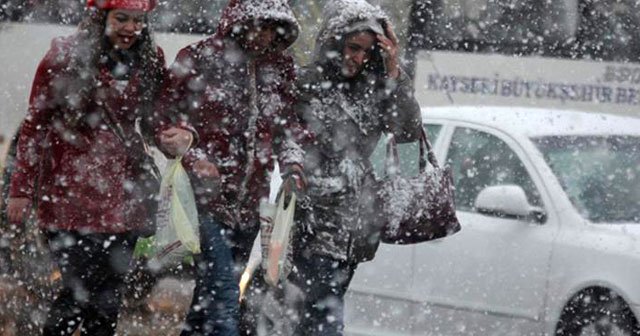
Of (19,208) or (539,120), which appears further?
(539,120)

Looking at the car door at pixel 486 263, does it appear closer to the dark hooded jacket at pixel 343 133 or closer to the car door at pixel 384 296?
the car door at pixel 384 296

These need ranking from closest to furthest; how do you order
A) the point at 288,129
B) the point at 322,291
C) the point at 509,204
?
the point at 288,129, the point at 322,291, the point at 509,204

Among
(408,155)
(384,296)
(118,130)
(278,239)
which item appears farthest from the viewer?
(408,155)

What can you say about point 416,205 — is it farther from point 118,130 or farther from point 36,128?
point 36,128

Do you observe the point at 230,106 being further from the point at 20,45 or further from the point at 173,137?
the point at 20,45

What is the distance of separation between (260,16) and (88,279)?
1.27 meters

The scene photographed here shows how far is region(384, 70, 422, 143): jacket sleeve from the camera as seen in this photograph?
260 inches

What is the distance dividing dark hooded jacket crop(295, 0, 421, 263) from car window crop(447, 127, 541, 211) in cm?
193

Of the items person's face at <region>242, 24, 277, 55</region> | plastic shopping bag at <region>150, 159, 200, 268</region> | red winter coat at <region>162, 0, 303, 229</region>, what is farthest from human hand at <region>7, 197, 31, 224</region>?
person's face at <region>242, 24, 277, 55</region>

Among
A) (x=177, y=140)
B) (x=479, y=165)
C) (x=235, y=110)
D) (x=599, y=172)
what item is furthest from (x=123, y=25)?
(x=599, y=172)

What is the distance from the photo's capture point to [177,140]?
6211mm

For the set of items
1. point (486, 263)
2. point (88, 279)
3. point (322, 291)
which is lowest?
point (486, 263)

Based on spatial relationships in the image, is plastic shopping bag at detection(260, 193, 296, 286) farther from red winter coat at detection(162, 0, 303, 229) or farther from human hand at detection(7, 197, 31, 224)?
human hand at detection(7, 197, 31, 224)

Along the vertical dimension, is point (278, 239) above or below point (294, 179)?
below
